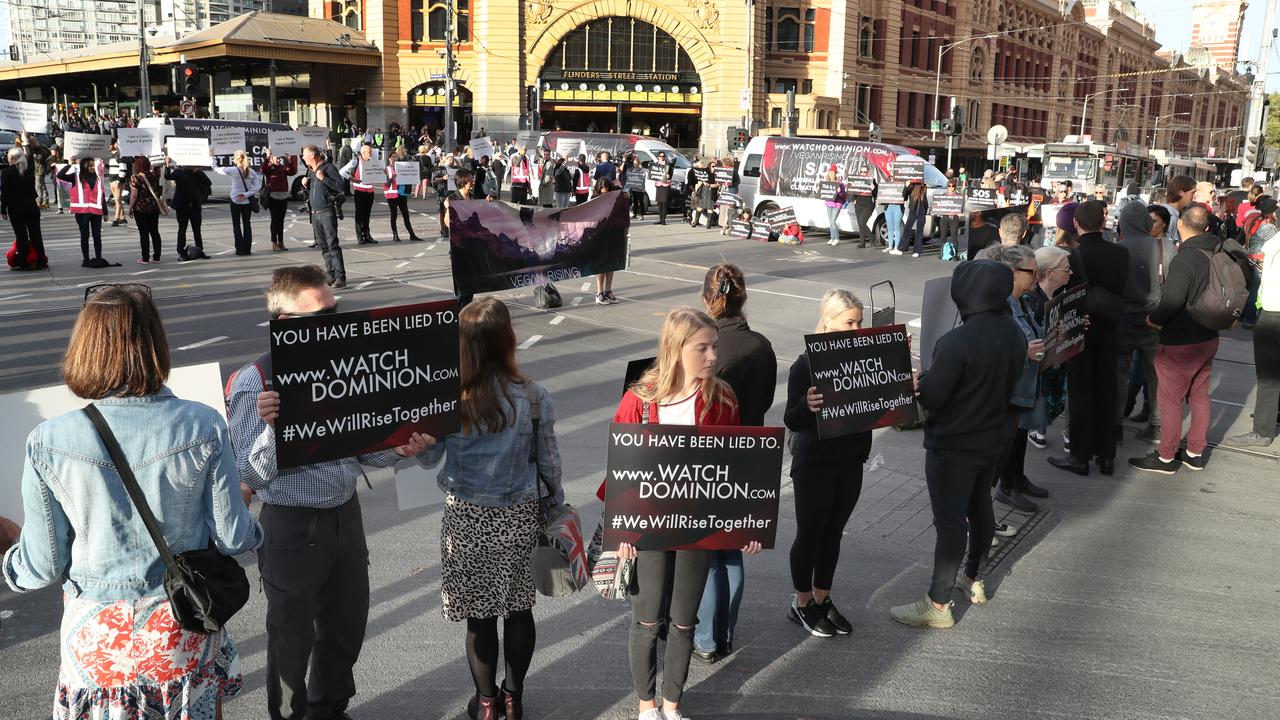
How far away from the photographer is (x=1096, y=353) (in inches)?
289

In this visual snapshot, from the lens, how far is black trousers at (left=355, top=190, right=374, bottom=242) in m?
18.2

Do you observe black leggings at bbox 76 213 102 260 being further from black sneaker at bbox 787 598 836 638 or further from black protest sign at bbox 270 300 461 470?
black sneaker at bbox 787 598 836 638

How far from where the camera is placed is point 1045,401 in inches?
290

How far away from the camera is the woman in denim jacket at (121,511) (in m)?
2.68

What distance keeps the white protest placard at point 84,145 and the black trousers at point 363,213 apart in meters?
7.79

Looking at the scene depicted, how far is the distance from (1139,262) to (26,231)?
15.2 m

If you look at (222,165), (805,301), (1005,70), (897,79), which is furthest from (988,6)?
(805,301)

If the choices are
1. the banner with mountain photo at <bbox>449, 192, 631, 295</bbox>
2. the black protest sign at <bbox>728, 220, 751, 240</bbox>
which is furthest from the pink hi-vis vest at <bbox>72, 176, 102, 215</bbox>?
the black protest sign at <bbox>728, 220, 751, 240</bbox>

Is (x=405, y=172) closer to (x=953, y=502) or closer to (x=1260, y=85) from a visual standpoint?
(x=953, y=502)

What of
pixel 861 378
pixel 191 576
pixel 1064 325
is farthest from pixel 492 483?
pixel 1064 325

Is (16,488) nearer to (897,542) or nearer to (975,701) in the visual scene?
(975,701)

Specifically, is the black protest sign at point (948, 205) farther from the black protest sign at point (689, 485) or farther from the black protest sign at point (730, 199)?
the black protest sign at point (689, 485)

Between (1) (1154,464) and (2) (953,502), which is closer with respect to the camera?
(2) (953,502)

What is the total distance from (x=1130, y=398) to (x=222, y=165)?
24.2 m
